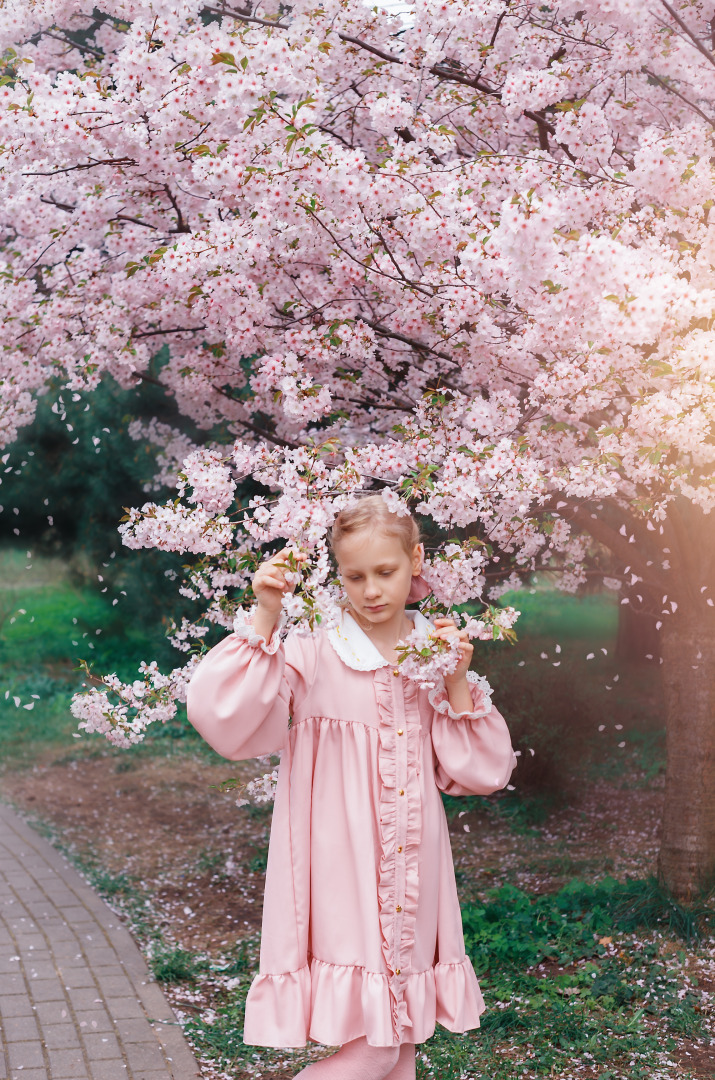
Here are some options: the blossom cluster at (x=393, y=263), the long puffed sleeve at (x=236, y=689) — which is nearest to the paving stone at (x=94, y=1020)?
the blossom cluster at (x=393, y=263)

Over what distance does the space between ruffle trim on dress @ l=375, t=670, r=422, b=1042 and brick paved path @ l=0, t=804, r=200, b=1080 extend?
155 cm

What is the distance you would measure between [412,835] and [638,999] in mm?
2172

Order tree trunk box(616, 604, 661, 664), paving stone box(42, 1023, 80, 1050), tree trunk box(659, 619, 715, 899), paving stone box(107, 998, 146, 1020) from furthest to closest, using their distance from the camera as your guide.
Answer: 1. tree trunk box(616, 604, 661, 664)
2. tree trunk box(659, 619, 715, 899)
3. paving stone box(107, 998, 146, 1020)
4. paving stone box(42, 1023, 80, 1050)

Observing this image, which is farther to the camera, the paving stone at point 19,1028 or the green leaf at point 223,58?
the paving stone at point 19,1028

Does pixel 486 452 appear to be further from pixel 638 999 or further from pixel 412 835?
pixel 638 999

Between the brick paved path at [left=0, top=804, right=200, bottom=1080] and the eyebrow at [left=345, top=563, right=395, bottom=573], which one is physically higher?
the eyebrow at [left=345, top=563, right=395, bottom=573]

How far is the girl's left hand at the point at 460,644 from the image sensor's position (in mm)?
2438

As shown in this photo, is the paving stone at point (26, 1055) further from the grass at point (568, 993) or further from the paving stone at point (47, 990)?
the grass at point (568, 993)

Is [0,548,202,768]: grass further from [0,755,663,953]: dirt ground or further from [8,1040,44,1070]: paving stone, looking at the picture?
[8,1040,44,1070]: paving stone

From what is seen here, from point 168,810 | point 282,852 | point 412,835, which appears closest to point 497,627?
point 412,835

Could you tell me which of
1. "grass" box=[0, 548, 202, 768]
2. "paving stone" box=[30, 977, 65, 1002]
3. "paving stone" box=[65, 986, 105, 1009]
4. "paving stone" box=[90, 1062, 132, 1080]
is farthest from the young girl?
"grass" box=[0, 548, 202, 768]

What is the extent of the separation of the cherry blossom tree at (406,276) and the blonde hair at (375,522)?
5 centimetres

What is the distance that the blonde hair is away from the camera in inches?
97.4

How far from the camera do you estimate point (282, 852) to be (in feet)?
8.00
